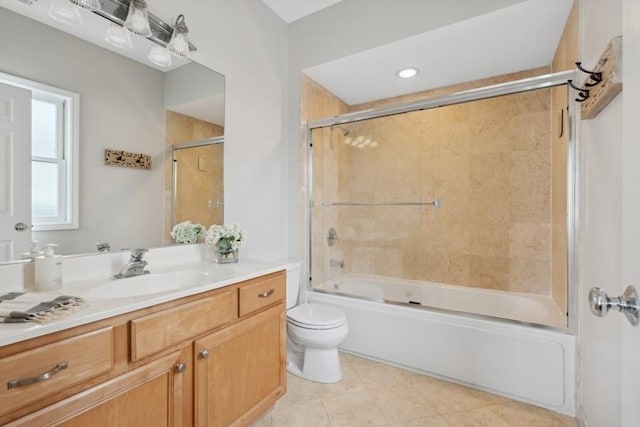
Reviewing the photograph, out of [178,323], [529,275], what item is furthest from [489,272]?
Result: [178,323]

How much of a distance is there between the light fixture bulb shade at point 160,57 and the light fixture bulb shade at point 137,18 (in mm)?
101

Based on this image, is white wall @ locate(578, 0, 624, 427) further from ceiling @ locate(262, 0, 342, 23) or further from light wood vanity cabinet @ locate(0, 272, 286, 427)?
ceiling @ locate(262, 0, 342, 23)

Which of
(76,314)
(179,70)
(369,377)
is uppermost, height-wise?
(179,70)

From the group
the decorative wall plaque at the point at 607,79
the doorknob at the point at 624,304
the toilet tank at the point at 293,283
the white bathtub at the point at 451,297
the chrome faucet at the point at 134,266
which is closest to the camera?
the doorknob at the point at 624,304

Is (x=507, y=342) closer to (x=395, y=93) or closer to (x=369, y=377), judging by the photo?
(x=369, y=377)

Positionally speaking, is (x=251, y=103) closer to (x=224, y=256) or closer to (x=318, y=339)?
(x=224, y=256)

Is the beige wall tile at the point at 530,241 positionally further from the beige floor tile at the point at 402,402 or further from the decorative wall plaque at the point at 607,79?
the beige floor tile at the point at 402,402

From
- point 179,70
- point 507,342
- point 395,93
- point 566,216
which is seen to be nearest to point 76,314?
point 179,70

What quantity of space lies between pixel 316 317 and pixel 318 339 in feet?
0.49

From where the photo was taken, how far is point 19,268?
113 cm

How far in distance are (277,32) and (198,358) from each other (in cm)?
242

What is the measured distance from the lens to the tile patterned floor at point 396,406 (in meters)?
1.56

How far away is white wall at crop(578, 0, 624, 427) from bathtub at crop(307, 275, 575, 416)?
12cm

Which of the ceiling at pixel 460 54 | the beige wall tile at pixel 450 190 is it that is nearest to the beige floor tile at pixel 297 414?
the beige wall tile at pixel 450 190
